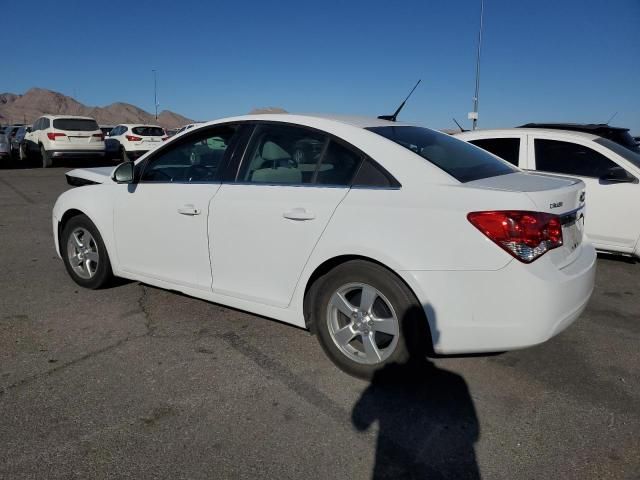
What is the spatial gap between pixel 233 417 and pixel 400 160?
1.68m

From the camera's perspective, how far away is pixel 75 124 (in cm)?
1814

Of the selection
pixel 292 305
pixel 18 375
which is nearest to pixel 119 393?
pixel 18 375

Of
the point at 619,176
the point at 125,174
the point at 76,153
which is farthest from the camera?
the point at 76,153

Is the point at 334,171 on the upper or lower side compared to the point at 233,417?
upper

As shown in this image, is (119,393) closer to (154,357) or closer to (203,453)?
(154,357)

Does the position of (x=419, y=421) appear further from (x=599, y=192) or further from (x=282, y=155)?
(x=599, y=192)

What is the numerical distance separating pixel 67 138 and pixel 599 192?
17.2m

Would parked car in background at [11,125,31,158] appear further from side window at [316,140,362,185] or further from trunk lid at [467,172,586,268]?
trunk lid at [467,172,586,268]

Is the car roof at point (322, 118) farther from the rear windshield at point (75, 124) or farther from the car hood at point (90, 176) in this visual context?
the rear windshield at point (75, 124)

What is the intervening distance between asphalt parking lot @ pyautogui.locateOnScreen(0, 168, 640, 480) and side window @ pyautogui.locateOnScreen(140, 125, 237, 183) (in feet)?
3.58

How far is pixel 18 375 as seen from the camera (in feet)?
10.3

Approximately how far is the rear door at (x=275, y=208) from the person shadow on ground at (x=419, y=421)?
33.2 inches

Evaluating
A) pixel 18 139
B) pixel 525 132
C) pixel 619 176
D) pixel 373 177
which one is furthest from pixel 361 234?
pixel 18 139

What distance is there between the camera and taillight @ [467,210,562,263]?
2607mm
